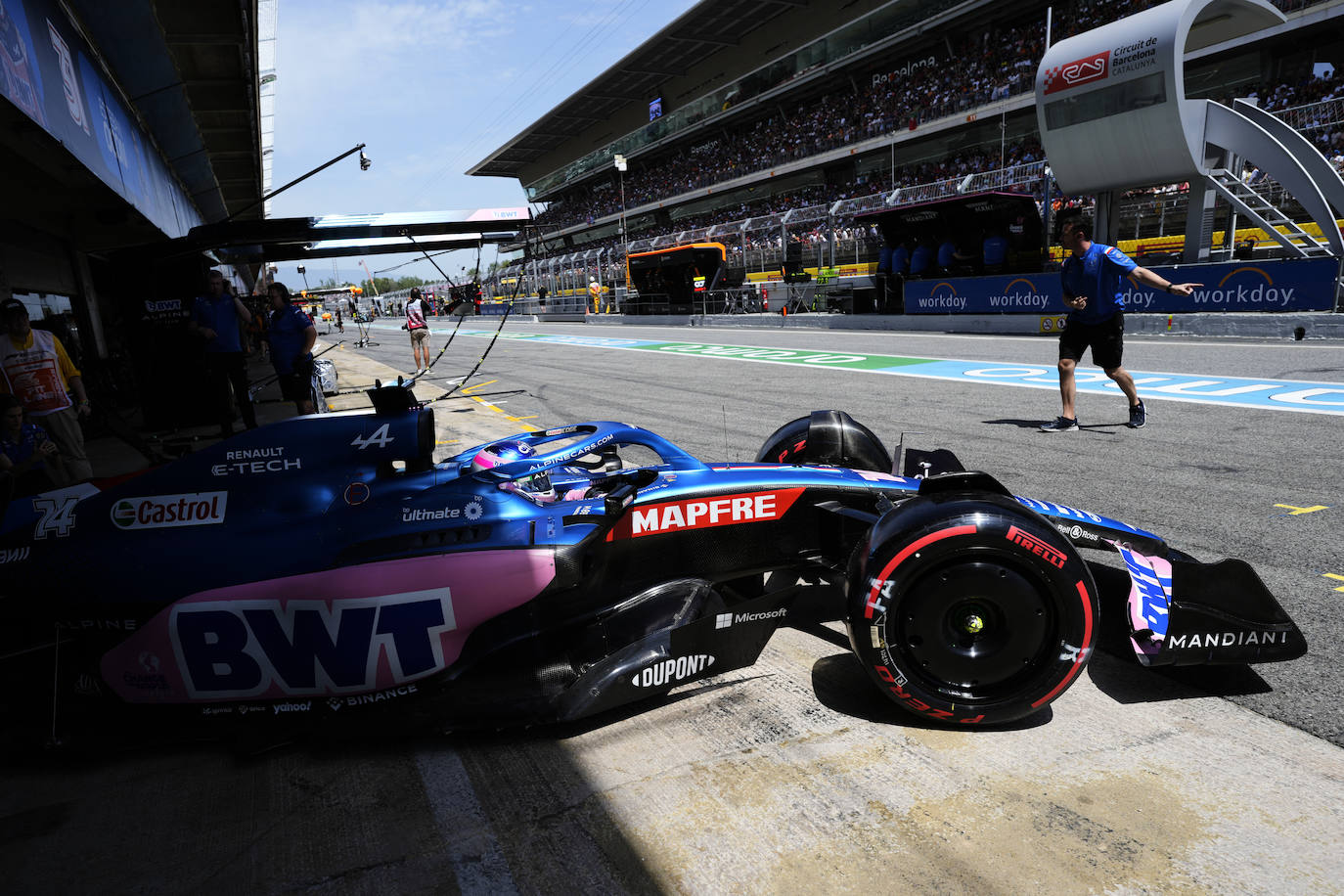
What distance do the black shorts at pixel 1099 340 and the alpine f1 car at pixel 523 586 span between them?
4.09m

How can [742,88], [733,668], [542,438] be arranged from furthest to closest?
[742,88], [542,438], [733,668]

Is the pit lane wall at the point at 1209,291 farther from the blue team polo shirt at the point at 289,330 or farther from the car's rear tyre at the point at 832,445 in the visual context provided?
the blue team polo shirt at the point at 289,330

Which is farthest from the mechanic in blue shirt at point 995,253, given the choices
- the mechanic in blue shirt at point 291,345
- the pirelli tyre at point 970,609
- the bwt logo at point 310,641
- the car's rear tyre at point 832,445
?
the bwt logo at point 310,641

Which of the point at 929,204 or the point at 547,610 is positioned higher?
the point at 929,204

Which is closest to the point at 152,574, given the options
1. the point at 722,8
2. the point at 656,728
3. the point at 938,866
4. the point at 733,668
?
the point at 656,728

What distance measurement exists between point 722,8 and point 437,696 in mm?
54497

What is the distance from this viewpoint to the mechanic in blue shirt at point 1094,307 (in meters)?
6.21

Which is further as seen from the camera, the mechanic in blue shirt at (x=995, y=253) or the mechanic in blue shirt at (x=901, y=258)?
the mechanic in blue shirt at (x=901, y=258)

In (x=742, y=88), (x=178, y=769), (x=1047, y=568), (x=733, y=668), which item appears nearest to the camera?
(x=1047, y=568)

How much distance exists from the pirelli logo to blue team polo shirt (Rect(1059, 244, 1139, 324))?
4.62 metres

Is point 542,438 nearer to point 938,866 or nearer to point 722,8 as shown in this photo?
point 938,866

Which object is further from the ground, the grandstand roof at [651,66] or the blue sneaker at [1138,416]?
the grandstand roof at [651,66]

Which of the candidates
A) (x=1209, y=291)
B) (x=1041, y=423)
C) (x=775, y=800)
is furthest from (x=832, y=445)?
(x=1209, y=291)

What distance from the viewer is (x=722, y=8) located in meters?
48.5
